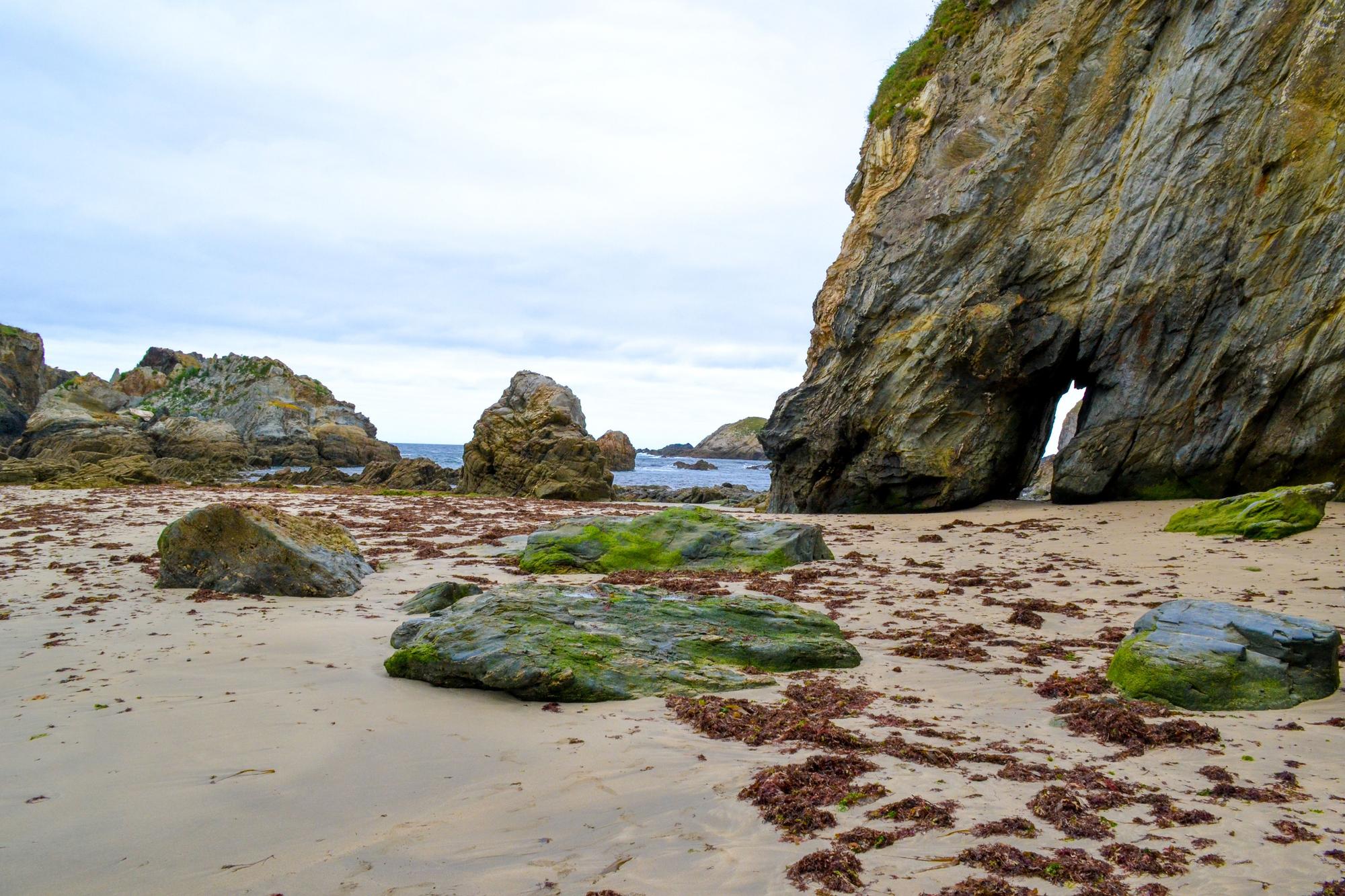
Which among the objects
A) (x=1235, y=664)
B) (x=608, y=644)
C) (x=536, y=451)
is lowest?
(x=608, y=644)

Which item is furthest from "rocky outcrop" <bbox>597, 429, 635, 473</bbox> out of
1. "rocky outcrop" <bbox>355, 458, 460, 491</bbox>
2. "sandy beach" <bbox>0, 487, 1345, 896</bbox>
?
"sandy beach" <bbox>0, 487, 1345, 896</bbox>

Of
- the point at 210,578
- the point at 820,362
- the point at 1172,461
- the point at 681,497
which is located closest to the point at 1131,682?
the point at 210,578

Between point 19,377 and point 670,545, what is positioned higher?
point 19,377

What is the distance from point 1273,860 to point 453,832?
3172mm

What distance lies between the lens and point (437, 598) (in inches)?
289

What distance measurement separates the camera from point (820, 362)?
22.9 metres

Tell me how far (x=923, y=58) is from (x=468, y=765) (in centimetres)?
2359

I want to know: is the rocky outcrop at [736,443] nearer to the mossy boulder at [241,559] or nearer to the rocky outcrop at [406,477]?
the rocky outcrop at [406,477]

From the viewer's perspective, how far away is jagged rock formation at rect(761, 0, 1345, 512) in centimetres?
1423

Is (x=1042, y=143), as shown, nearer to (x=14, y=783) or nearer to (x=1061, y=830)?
(x=1061, y=830)

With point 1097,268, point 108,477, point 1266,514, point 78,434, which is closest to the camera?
point 1266,514

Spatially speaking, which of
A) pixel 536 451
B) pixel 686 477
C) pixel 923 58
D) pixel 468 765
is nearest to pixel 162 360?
pixel 686 477

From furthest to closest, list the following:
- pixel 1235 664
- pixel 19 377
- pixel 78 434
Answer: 1. pixel 19 377
2. pixel 78 434
3. pixel 1235 664

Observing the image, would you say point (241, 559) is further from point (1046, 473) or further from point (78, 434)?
point (78, 434)
